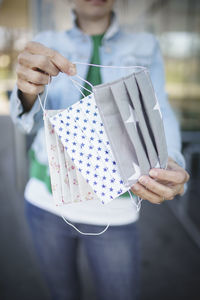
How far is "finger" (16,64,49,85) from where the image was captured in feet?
2.11

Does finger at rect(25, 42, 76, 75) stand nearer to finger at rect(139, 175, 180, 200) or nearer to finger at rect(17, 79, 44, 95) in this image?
finger at rect(17, 79, 44, 95)

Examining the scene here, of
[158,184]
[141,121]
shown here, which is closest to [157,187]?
[158,184]

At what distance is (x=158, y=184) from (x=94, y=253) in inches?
20.3

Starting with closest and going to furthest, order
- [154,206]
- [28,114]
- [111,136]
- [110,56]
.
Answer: [111,136] < [28,114] < [110,56] < [154,206]

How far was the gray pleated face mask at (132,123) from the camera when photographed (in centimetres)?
61

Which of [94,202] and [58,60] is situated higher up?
[58,60]

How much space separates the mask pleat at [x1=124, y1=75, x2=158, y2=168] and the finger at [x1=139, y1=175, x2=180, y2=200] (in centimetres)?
4

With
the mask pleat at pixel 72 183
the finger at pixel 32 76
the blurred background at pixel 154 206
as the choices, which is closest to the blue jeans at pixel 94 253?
the mask pleat at pixel 72 183

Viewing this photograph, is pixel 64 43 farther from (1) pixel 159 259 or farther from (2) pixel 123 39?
(1) pixel 159 259

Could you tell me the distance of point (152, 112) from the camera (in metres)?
0.65

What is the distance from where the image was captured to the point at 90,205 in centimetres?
102

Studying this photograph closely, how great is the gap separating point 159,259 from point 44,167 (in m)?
1.59

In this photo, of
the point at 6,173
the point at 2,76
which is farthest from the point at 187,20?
the point at 2,76

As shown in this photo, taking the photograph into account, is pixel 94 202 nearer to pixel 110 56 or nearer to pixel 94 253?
pixel 94 253
